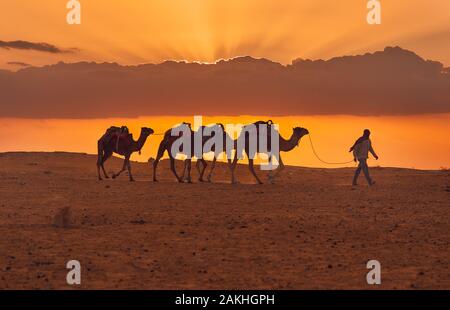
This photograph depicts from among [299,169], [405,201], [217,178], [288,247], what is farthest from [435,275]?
[299,169]

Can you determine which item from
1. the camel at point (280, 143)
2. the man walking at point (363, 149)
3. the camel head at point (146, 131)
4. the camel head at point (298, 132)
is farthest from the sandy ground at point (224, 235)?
the camel head at point (146, 131)

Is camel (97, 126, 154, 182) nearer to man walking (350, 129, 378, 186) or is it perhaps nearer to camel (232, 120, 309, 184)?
camel (232, 120, 309, 184)

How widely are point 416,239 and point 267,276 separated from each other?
5189 millimetres

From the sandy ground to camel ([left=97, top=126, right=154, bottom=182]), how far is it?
279 centimetres

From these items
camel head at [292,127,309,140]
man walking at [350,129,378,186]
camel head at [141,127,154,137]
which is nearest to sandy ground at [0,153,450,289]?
man walking at [350,129,378,186]

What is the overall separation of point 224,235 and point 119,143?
15742mm

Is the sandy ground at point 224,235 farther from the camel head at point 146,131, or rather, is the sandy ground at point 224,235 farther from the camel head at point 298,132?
the camel head at point 146,131

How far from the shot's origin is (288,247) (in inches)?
583

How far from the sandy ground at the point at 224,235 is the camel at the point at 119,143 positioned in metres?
2.79

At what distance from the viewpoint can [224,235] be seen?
1612 centimetres

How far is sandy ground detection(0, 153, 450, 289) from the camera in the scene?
1213cm

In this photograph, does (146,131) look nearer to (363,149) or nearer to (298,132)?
(298,132)

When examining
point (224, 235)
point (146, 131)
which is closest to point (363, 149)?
point (146, 131)
